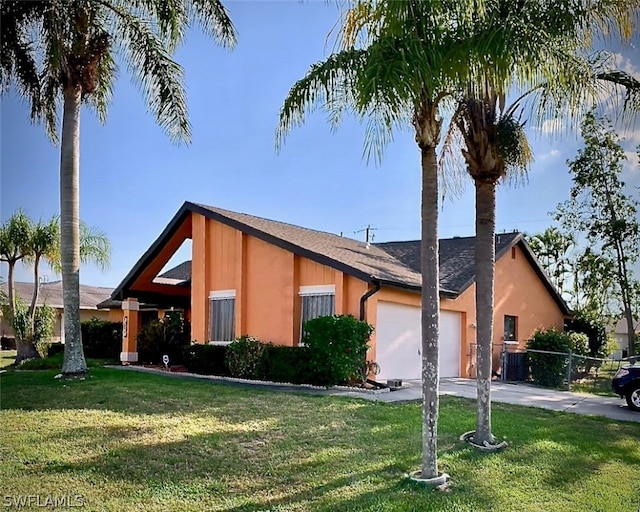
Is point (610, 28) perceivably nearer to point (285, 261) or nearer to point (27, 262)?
point (285, 261)

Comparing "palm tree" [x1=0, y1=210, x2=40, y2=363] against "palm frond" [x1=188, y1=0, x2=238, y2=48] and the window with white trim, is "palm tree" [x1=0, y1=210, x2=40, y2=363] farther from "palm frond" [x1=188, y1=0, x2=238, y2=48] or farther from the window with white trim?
"palm frond" [x1=188, y1=0, x2=238, y2=48]

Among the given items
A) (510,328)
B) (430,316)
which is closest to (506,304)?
(510,328)

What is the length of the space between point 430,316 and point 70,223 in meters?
9.79

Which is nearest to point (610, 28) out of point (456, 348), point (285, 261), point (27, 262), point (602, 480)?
point (602, 480)

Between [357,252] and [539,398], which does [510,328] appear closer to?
[357,252]

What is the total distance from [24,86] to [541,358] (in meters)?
15.7

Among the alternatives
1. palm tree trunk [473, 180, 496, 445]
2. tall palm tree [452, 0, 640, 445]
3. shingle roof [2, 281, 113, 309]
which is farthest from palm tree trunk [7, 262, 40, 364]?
palm tree trunk [473, 180, 496, 445]

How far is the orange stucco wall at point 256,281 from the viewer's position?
53.3 feet

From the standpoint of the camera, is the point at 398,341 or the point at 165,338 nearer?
the point at 398,341

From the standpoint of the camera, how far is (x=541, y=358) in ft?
57.8

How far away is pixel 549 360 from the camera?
17.4 m

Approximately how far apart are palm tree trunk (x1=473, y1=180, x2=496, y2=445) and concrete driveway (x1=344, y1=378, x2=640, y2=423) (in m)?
3.75

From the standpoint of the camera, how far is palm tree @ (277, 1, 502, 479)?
638 centimetres

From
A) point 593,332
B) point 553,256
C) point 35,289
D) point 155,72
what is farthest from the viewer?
point 553,256
